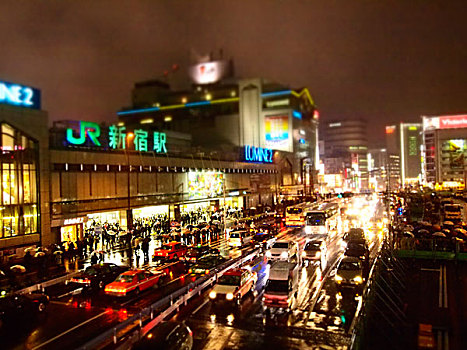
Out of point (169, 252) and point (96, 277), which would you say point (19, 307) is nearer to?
point (96, 277)

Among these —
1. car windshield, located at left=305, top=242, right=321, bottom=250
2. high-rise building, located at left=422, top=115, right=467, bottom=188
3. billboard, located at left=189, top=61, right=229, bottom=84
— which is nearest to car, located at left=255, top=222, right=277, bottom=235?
car windshield, located at left=305, top=242, right=321, bottom=250

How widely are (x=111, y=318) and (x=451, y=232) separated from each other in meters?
33.4

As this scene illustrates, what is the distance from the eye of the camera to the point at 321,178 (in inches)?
5369

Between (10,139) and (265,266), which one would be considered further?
(10,139)

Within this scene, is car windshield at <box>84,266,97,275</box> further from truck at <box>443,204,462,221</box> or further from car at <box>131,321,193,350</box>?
truck at <box>443,204,462,221</box>

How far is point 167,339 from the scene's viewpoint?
12.7 m

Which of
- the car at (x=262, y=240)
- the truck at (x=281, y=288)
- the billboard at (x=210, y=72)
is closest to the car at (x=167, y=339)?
the truck at (x=281, y=288)

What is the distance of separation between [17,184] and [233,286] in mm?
23040

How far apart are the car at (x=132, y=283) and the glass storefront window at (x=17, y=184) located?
15791 mm

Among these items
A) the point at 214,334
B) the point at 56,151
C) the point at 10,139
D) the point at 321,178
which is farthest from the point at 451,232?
the point at 321,178

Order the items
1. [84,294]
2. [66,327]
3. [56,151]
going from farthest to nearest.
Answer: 1. [56,151]
2. [84,294]
3. [66,327]

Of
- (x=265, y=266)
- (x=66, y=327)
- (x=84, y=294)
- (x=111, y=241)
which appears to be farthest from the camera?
(x=111, y=241)

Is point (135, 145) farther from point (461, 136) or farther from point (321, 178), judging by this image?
point (461, 136)

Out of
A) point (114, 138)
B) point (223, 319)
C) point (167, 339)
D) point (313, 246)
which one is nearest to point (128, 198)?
point (114, 138)
